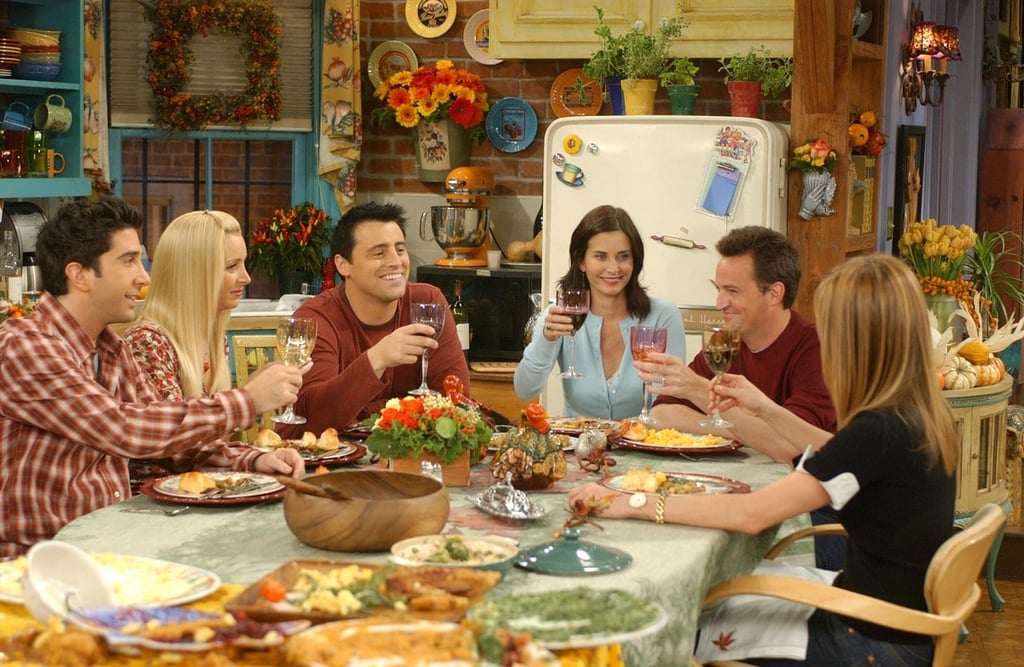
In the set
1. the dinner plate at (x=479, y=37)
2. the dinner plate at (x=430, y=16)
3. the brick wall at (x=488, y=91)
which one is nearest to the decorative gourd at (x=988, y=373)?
the brick wall at (x=488, y=91)

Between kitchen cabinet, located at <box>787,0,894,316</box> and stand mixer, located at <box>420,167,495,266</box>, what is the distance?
4.46 feet

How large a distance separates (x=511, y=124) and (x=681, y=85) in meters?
0.99

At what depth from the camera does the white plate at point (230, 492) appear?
244cm

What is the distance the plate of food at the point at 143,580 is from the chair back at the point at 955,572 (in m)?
1.20

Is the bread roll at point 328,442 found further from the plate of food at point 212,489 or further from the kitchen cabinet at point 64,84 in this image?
the kitchen cabinet at point 64,84

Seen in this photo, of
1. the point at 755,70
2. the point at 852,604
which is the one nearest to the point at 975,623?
the point at 755,70

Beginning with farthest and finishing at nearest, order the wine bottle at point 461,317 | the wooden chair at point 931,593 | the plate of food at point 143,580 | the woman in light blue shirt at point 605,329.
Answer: the wine bottle at point 461,317, the woman in light blue shirt at point 605,329, the wooden chair at point 931,593, the plate of food at point 143,580

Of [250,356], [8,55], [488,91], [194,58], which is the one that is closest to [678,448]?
[250,356]

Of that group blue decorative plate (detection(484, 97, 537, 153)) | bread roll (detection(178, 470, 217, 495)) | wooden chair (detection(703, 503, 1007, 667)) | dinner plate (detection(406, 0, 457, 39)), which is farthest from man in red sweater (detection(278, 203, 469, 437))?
dinner plate (detection(406, 0, 457, 39))

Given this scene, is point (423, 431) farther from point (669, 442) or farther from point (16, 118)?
point (16, 118)

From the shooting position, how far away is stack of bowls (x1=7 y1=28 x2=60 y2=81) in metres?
4.97

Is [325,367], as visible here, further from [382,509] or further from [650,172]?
[650,172]

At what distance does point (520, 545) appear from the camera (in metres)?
2.23

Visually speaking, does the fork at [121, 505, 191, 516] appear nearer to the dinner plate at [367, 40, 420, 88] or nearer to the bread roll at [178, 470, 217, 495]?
the bread roll at [178, 470, 217, 495]
